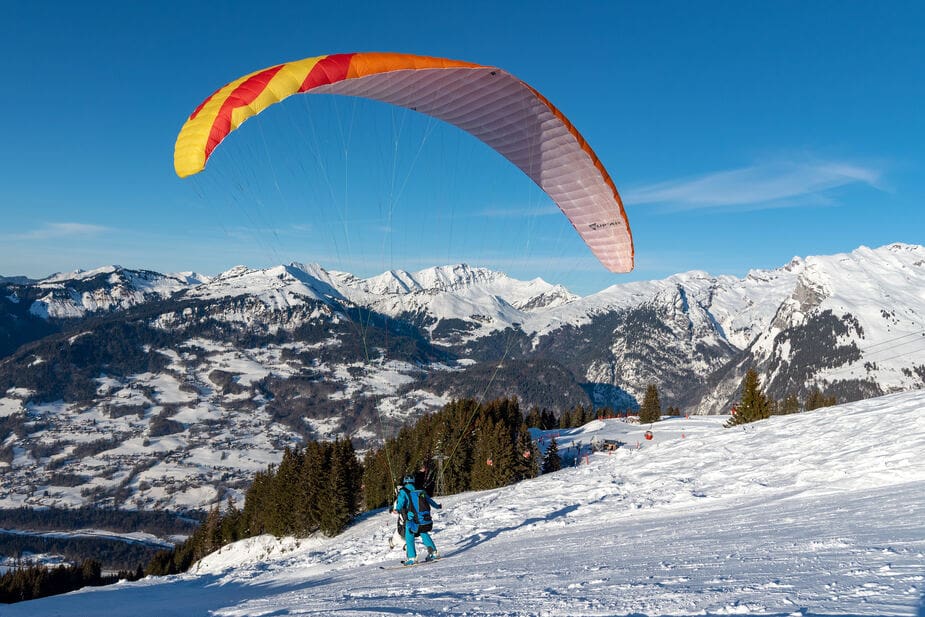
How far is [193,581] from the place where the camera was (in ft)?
63.1

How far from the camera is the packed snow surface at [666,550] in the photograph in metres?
6.59

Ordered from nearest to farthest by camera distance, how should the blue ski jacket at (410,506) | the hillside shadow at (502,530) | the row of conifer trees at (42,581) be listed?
the blue ski jacket at (410,506) → the hillside shadow at (502,530) → the row of conifer trees at (42,581)

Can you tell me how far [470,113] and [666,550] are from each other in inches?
480

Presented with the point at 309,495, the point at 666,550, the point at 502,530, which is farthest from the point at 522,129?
the point at 309,495

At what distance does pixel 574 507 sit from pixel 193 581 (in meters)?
12.8

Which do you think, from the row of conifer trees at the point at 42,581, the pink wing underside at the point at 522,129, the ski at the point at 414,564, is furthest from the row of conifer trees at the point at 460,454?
the row of conifer trees at the point at 42,581

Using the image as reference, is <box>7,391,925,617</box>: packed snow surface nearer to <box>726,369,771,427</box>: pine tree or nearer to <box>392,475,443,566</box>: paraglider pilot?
<box>392,475,443,566</box>: paraglider pilot

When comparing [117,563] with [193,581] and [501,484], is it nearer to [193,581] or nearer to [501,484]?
[501,484]

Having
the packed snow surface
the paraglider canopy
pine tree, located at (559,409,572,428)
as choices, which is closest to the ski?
the packed snow surface

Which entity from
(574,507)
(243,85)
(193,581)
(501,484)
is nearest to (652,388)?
(501,484)

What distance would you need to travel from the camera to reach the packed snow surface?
6.59m

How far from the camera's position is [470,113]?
16750mm

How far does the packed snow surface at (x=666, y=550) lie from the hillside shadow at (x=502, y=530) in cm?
8

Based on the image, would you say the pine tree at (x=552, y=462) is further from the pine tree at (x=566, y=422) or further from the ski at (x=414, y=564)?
the pine tree at (x=566, y=422)
